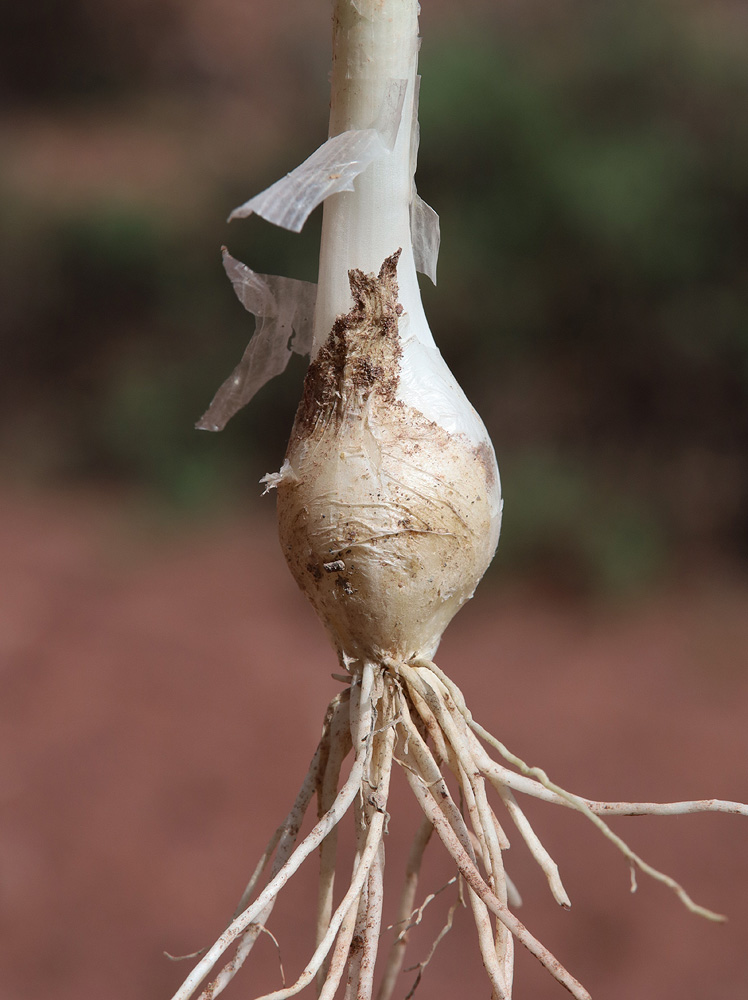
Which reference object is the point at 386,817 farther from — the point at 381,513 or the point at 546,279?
the point at 546,279

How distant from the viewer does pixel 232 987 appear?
2.12m

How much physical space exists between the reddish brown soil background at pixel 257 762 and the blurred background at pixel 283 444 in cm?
1

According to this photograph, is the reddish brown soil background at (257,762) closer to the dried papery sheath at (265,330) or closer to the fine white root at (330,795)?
the fine white root at (330,795)

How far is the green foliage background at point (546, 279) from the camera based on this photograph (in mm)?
3078

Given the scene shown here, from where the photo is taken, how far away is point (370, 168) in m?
0.55

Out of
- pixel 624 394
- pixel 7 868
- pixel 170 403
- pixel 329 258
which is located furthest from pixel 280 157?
pixel 329 258

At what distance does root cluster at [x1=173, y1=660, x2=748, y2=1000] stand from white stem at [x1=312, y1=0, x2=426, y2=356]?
249mm

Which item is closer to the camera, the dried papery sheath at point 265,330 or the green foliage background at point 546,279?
the dried papery sheath at point 265,330

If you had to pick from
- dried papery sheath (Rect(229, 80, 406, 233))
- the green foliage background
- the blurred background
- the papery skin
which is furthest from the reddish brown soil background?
dried papery sheath (Rect(229, 80, 406, 233))

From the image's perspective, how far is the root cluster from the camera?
0.54 metres

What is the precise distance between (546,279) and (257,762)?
6.65 feet

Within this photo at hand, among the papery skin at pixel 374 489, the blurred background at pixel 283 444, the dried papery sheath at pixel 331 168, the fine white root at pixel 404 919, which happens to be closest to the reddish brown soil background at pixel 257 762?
the blurred background at pixel 283 444

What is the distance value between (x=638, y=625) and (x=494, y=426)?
936 mm

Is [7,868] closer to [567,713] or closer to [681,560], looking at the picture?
[567,713]
